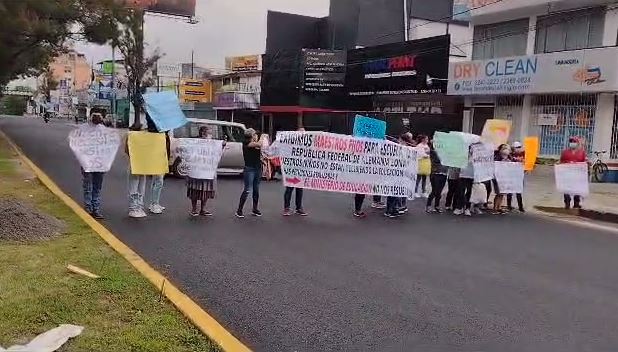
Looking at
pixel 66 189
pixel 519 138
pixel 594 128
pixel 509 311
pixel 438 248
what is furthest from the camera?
pixel 519 138

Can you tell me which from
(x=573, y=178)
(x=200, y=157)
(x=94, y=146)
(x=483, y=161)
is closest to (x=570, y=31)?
(x=573, y=178)

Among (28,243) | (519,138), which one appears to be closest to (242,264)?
(28,243)

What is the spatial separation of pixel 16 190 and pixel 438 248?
7.87 metres

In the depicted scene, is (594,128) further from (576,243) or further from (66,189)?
(66,189)

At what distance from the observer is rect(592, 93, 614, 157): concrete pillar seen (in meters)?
20.9

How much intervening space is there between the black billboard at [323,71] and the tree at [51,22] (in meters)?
13.2

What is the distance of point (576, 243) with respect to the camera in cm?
1028

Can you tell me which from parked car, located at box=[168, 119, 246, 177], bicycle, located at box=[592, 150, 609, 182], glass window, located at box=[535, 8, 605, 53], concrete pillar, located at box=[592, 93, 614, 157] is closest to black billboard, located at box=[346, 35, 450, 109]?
glass window, located at box=[535, 8, 605, 53]

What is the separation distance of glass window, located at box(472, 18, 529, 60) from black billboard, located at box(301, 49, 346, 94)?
963cm

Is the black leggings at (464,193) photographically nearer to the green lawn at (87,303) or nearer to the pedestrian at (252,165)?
the pedestrian at (252,165)

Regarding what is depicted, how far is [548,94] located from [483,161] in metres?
10.7

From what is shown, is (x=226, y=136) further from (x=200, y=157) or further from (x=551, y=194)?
(x=551, y=194)

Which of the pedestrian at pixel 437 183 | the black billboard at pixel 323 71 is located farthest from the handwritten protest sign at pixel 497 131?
the black billboard at pixel 323 71

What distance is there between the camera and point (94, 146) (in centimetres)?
1061
